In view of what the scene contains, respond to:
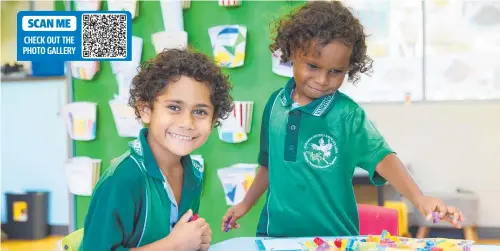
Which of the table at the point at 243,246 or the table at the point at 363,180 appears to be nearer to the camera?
the table at the point at 243,246

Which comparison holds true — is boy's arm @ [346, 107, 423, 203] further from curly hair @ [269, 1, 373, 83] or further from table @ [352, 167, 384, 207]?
table @ [352, 167, 384, 207]

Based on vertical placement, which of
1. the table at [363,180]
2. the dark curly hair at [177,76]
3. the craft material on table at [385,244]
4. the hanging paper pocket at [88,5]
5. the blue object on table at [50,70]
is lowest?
the table at [363,180]

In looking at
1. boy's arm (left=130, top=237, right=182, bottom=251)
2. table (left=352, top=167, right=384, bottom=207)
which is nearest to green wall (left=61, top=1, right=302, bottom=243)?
boy's arm (left=130, top=237, right=182, bottom=251)

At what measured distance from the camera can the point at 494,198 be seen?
374cm

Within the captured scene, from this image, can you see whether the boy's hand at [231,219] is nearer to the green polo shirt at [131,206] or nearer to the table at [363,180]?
the green polo shirt at [131,206]

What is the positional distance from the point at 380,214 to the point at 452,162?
235cm

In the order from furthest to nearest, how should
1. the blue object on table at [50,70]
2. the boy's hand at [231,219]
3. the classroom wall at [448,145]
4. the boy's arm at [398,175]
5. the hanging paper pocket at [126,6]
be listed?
the blue object on table at [50,70]
the classroom wall at [448,145]
the hanging paper pocket at [126,6]
the boy's hand at [231,219]
the boy's arm at [398,175]

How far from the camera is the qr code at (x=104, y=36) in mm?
1776

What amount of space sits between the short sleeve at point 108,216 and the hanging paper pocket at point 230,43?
1.15 metres

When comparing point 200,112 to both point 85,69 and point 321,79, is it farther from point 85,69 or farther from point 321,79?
point 85,69

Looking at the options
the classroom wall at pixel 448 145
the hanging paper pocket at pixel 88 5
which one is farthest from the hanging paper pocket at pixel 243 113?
the classroom wall at pixel 448 145

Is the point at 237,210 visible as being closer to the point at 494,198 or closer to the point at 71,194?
the point at 71,194

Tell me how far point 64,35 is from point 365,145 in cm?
94

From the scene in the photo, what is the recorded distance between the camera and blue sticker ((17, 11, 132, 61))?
1.76 meters
